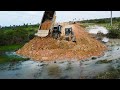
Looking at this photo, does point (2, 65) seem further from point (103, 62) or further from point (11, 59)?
point (103, 62)

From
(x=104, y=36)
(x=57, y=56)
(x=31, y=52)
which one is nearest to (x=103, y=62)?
(x=57, y=56)

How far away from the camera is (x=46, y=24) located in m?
12.7

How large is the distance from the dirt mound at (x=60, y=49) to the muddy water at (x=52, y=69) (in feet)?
2.43

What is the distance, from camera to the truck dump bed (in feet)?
39.3

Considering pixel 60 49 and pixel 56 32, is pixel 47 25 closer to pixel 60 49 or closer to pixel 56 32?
pixel 56 32

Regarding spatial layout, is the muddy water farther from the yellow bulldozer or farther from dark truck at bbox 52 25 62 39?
dark truck at bbox 52 25 62 39

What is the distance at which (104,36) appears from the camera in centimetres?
1508

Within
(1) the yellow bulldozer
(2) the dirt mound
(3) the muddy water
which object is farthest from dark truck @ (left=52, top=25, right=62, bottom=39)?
(3) the muddy water

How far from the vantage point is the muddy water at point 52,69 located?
7102 millimetres

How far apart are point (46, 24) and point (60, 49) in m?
2.33

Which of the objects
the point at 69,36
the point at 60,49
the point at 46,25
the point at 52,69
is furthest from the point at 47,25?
the point at 52,69

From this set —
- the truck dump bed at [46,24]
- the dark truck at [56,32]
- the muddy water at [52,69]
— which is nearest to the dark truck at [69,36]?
the dark truck at [56,32]

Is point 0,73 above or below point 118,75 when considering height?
above
